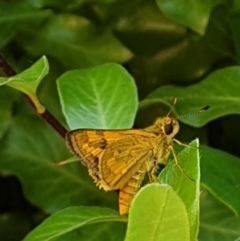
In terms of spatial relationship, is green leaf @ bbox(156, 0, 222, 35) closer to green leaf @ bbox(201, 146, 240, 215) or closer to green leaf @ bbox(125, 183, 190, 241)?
green leaf @ bbox(201, 146, 240, 215)

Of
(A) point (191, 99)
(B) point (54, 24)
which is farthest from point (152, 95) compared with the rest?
(B) point (54, 24)

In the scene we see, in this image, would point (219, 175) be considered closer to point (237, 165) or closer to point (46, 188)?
point (237, 165)

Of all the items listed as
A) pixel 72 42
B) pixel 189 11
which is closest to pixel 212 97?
pixel 189 11

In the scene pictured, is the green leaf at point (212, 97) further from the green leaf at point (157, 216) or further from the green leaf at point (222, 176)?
the green leaf at point (157, 216)

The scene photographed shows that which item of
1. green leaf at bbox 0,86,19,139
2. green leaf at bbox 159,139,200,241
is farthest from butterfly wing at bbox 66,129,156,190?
green leaf at bbox 0,86,19,139

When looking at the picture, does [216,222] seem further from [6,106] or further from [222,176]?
[6,106]

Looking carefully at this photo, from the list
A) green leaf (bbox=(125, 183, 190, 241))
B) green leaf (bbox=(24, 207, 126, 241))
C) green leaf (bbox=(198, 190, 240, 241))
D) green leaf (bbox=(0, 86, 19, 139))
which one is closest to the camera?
green leaf (bbox=(125, 183, 190, 241))
